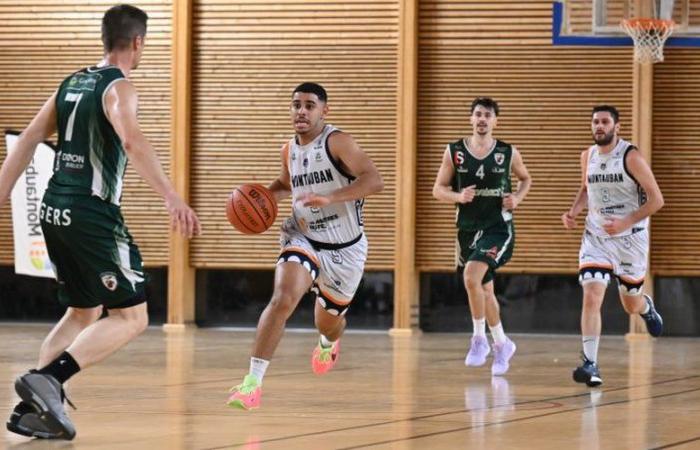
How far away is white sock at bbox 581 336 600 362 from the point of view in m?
9.33

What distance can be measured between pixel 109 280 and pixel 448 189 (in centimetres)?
516

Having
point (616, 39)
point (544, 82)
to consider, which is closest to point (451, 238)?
point (544, 82)

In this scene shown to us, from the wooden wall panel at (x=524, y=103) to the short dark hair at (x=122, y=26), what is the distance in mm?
9220

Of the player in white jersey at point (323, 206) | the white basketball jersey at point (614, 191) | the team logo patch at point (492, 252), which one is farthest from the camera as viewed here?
the team logo patch at point (492, 252)

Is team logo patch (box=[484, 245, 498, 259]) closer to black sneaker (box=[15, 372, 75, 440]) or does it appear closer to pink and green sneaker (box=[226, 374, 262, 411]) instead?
pink and green sneaker (box=[226, 374, 262, 411])

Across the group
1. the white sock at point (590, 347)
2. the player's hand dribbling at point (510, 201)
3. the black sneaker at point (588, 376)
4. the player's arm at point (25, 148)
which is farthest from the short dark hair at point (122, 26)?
the player's hand dribbling at point (510, 201)

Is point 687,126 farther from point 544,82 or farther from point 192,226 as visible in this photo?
point 192,226

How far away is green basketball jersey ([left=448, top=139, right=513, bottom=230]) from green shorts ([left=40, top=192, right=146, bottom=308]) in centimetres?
510

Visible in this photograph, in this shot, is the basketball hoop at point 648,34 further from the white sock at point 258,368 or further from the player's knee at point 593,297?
the white sock at point 258,368

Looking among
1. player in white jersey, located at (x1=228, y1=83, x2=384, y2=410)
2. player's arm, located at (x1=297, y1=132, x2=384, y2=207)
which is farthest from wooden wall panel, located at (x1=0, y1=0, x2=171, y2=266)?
player's arm, located at (x1=297, y1=132, x2=384, y2=207)

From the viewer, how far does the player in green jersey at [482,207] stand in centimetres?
1062

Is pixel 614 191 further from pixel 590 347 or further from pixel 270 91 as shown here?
pixel 270 91

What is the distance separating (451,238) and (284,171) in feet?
22.8

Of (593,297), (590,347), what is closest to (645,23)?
(593,297)
